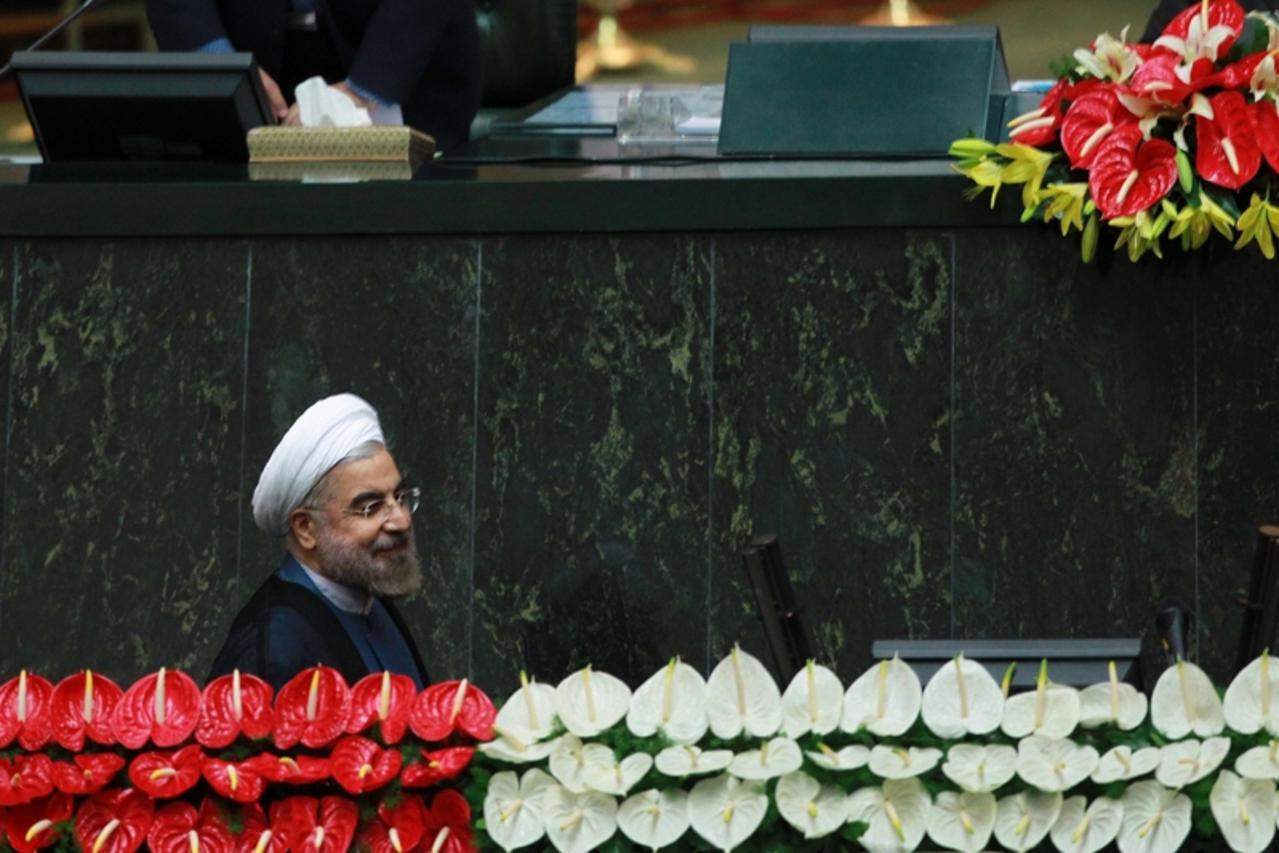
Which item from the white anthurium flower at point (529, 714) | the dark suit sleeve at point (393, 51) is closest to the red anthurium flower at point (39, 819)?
the white anthurium flower at point (529, 714)

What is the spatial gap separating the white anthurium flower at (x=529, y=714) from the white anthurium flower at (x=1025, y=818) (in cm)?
62

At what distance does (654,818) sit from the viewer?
3.48 m

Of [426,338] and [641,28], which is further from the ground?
[641,28]

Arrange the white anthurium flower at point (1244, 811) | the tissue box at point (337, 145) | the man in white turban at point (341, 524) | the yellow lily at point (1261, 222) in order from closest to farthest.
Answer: the white anthurium flower at point (1244, 811) → the man in white turban at point (341, 524) → the yellow lily at point (1261, 222) → the tissue box at point (337, 145)

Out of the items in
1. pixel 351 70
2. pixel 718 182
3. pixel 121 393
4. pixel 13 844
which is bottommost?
pixel 13 844

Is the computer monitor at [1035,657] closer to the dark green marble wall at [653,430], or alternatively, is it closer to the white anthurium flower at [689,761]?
the white anthurium flower at [689,761]

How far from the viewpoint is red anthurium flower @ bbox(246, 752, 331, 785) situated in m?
3.54

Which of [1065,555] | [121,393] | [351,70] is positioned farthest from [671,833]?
[351,70]

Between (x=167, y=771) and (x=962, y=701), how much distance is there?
109 centimetres

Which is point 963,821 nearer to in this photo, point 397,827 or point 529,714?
point 529,714

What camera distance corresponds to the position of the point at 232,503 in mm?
5102

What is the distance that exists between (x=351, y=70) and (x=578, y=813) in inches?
134

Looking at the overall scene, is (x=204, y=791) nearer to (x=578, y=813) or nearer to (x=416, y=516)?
(x=578, y=813)

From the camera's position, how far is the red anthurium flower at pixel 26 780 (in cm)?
356
